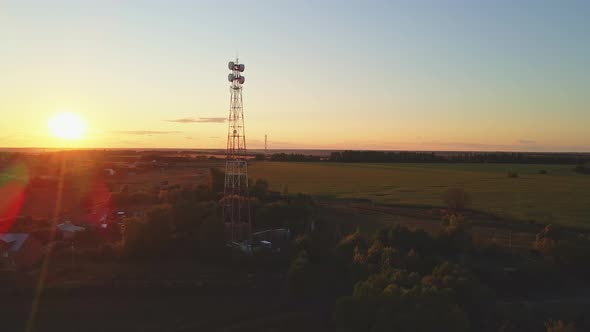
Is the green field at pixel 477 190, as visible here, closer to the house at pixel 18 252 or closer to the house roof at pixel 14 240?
the house at pixel 18 252

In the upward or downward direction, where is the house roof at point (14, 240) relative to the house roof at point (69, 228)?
upward

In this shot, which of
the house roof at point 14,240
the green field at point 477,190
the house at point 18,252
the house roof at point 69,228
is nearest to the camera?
the house at point 18,252

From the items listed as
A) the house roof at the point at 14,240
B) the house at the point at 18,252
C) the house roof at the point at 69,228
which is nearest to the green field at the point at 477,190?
the house roof at the point at 69,228

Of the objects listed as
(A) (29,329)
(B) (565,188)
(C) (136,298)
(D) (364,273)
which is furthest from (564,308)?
(B) (565,188)

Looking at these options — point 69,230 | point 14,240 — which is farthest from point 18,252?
point 69,230

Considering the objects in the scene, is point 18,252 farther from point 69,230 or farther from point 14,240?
point 69,230

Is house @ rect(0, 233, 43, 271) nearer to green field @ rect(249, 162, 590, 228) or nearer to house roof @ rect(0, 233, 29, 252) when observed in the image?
house roof @ rect(0, 233, 29, 252)
